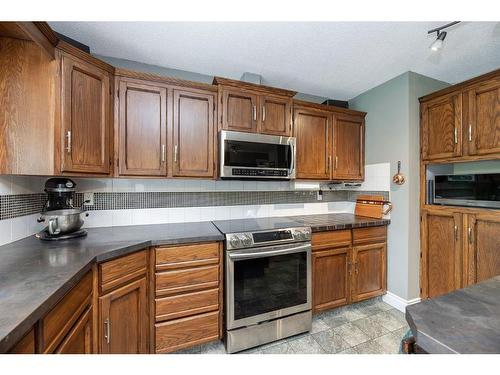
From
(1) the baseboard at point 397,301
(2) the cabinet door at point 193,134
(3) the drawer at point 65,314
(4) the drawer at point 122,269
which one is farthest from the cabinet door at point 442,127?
(3) the drawer at point 65,314

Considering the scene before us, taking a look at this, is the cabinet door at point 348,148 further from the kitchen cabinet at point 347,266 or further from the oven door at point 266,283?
the oven door at point 266,283

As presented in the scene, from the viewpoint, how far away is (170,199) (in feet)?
6.95

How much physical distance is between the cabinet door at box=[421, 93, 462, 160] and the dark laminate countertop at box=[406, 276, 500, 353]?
1718 mm

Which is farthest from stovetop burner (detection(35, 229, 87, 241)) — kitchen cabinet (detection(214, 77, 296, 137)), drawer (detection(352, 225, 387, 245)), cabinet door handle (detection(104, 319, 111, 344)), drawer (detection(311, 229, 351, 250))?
drawer (detection(352, 225, 387, 245))

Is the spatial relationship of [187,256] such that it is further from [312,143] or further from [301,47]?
[301,47]

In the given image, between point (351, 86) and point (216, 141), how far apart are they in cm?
176

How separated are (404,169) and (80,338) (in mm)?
2809

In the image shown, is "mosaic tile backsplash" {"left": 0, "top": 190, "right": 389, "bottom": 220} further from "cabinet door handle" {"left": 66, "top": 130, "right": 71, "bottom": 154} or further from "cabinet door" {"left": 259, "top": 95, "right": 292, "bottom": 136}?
"cabinet door" {"left": 259, "top": 95, "right": 292, "bottom": 136}

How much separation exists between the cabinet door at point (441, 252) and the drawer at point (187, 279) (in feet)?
6.96

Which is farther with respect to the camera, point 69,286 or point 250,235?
point 250,235

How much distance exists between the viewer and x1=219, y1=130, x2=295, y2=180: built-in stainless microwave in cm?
191

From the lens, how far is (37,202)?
1.61 meters

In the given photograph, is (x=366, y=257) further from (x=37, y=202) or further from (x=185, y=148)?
(x=37, y=202)
